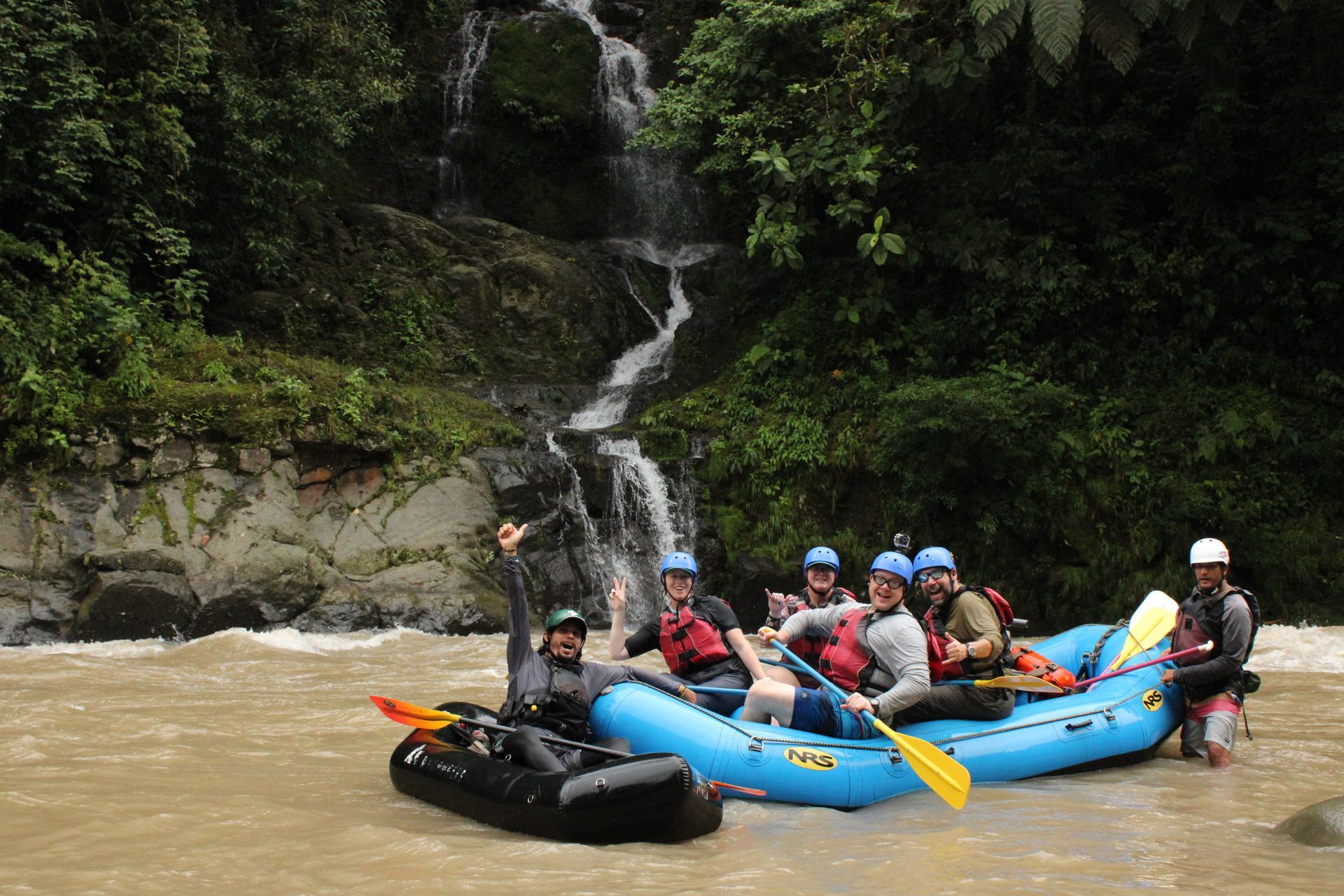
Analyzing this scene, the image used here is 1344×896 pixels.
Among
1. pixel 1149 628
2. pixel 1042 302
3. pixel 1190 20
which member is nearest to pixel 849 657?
pixel 1149 628

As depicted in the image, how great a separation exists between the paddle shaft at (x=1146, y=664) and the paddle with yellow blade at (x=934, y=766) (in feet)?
5.42

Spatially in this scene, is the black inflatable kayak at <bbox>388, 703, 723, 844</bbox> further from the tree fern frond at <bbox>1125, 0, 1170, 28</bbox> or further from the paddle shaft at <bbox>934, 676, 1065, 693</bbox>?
the tree fern frond at <bbox>1125, 0, 1170, 28</bbox>

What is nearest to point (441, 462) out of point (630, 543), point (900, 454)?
point (630, 543)

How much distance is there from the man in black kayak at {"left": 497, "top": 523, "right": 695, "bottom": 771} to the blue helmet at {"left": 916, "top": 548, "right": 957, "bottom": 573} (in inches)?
69.1

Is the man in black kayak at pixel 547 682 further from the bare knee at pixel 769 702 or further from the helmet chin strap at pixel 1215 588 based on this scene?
the helmet chin strap at pixel 1215 588

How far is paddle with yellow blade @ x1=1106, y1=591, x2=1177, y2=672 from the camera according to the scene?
617 cm

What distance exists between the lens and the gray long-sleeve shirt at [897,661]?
4.75 meters

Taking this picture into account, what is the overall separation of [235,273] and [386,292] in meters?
1.90

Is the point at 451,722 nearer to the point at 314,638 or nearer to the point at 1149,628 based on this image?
the point at 1149,628

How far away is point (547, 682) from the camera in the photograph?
4762 millimetres

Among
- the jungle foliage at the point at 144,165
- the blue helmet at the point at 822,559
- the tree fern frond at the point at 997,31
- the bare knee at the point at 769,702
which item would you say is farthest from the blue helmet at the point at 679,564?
the jungle foliage at the point at 144,165

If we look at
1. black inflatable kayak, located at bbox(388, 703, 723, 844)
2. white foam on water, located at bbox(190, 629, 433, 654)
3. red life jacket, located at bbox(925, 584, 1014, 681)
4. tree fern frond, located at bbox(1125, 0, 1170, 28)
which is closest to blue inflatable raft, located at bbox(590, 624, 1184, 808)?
red life jacket, located at bbox(925, 584, 1014, 681)

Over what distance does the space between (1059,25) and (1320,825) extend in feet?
23.1

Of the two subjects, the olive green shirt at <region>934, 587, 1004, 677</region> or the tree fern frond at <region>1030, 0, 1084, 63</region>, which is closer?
the olive green shirt at <region>934, 587, 1004, 677</region>
